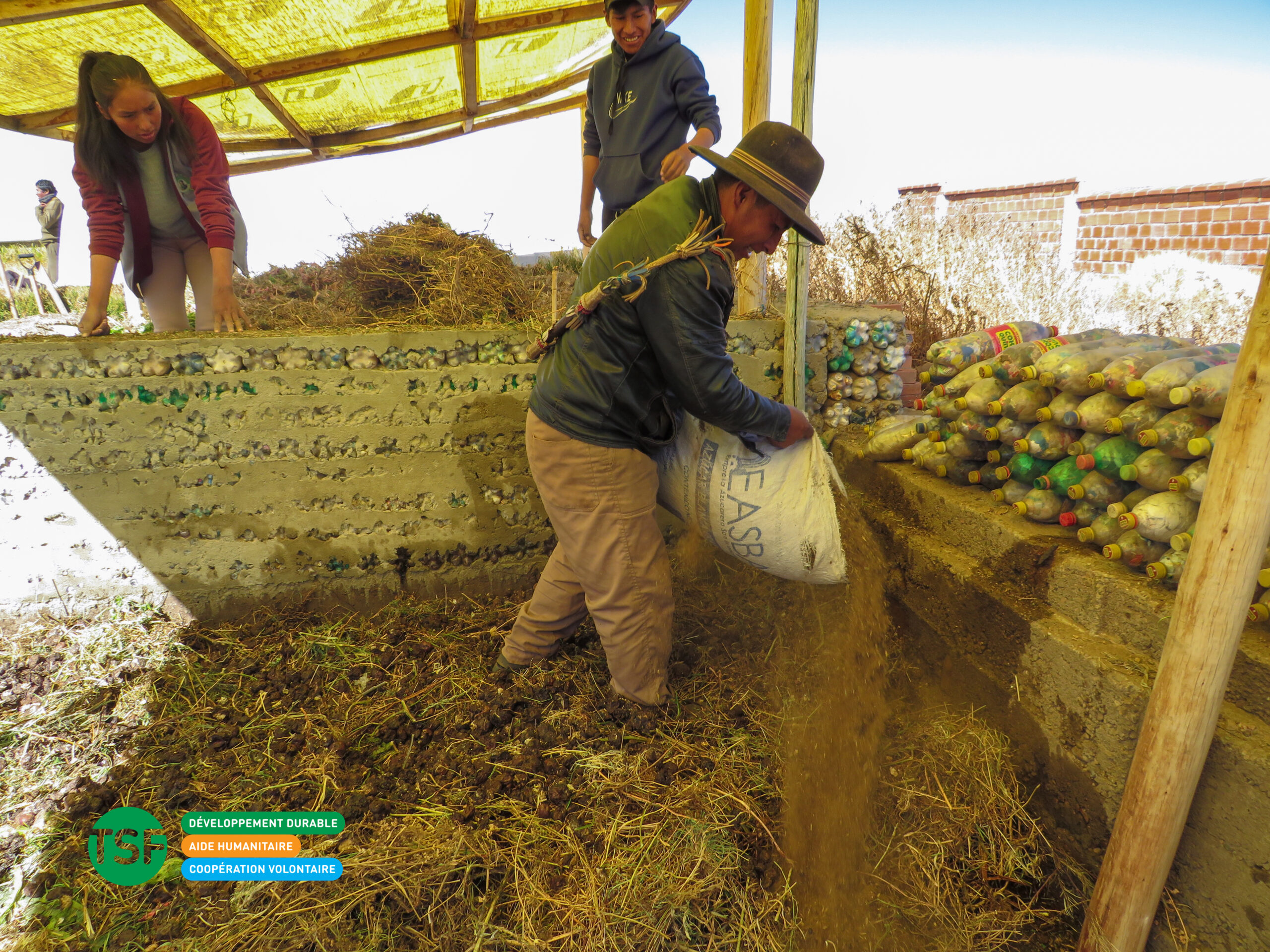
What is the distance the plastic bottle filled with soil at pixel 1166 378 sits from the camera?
6.49 feet

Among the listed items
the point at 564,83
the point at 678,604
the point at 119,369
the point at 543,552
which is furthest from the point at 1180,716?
the point at 564,83

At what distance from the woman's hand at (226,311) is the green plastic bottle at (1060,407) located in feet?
11.1

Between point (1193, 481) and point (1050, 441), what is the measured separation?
517 mm

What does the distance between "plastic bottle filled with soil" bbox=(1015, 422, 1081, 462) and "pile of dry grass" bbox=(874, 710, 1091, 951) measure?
0.95 metres

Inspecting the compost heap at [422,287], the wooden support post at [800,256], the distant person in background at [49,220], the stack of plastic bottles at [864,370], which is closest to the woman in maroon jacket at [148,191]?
the compost heap at [422,287]

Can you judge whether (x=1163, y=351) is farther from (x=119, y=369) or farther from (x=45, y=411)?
(x=45, y=411)

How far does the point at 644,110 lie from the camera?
3.07m

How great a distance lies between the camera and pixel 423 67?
18.5 feet

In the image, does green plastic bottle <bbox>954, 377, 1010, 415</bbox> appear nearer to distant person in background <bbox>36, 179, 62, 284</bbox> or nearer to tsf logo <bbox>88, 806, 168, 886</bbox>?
tsf logo <bbox>88, 806, 168, 886</bbox>

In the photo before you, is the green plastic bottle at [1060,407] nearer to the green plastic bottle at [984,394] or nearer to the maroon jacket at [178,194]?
the green plastic bottle at [984,394]

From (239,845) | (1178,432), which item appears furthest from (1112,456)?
(239,845)

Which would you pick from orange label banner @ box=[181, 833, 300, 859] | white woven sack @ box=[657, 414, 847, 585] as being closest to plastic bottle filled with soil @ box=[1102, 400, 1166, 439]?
white woven sack @ box=[657, 414, 847, 585]

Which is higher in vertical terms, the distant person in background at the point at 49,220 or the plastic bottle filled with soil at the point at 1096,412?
the distant person in background at the point at 49,220

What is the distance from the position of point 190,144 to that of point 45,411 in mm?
1319
